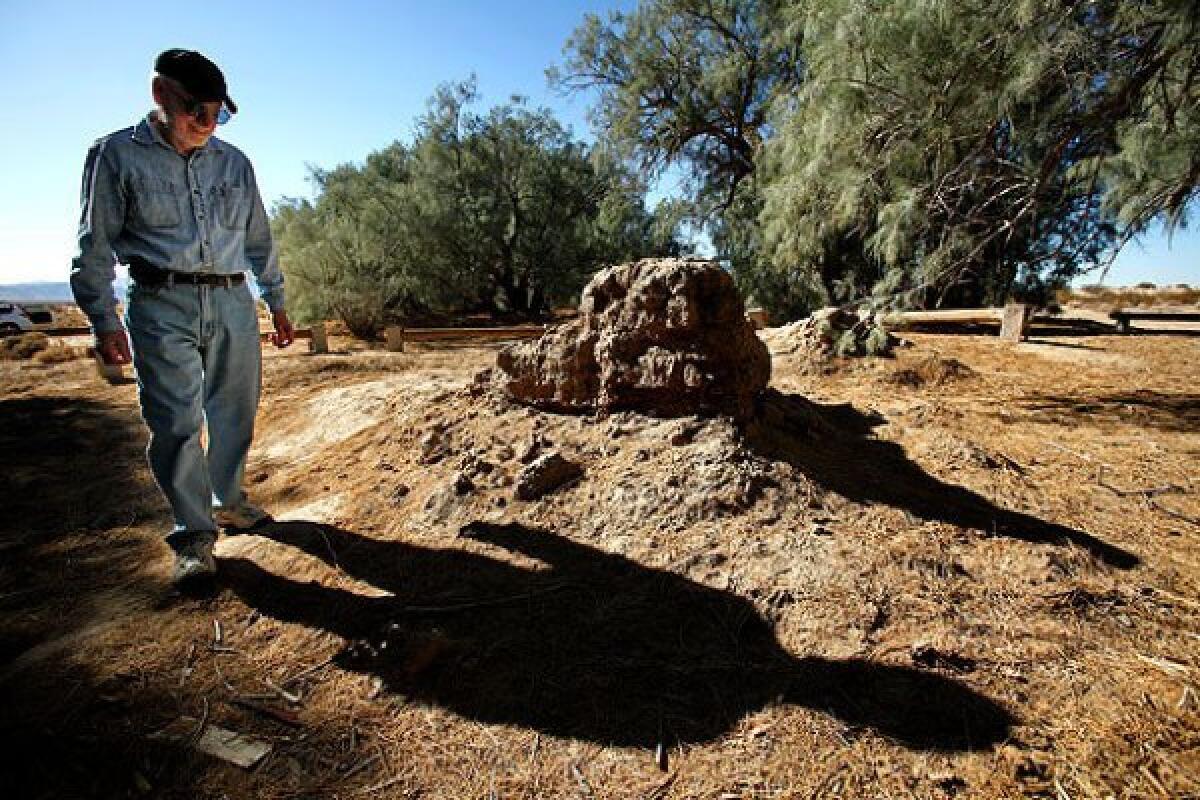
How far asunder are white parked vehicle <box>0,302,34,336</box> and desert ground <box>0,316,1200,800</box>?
1791cm

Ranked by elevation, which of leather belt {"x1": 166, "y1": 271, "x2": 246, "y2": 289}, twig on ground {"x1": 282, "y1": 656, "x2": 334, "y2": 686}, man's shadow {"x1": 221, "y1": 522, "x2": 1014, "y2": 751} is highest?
leather belt {"x1": 166, "y1": 271, "x2": 246, "y2": 289}

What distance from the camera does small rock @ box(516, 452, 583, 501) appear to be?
2664 millimetres

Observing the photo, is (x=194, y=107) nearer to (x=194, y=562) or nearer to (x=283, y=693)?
(x=194, y=562)

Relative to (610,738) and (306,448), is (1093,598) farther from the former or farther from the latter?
(306,448)

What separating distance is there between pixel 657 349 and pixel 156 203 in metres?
2.23

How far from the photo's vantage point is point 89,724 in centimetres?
157

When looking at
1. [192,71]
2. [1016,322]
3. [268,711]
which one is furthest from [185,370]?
[1016,322]

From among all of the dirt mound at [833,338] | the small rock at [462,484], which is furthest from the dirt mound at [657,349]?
the dirt mound at [833,338]

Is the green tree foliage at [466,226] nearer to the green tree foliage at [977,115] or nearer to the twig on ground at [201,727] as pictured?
→ the green tree foliage at [977,115]

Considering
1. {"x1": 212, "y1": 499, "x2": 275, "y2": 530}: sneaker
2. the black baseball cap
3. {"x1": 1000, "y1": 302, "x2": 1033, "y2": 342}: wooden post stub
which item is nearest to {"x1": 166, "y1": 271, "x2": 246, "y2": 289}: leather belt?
the black baseball cap

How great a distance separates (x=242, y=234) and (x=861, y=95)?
16.1 feet

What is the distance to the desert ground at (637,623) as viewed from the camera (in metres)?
1.42

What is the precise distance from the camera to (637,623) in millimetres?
1934

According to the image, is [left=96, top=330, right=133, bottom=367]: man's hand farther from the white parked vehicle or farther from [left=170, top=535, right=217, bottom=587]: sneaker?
the white parked vehicle
